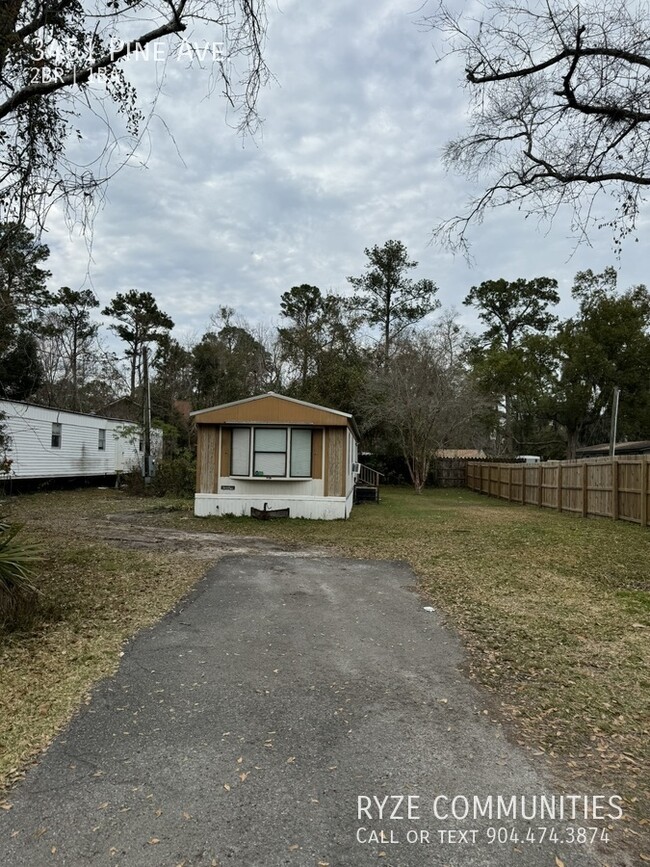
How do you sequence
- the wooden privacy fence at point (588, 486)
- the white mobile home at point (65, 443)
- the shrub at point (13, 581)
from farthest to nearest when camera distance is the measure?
1. the white mobile home at point (65, 443)
2. the wooden privacy fence at point (588, 486)
3. the shrub at point (13, 581)

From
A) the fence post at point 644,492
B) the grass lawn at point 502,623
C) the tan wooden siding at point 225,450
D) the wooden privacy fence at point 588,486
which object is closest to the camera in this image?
the grass lawn at point 502,623

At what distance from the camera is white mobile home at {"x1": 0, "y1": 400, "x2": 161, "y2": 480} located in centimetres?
1592

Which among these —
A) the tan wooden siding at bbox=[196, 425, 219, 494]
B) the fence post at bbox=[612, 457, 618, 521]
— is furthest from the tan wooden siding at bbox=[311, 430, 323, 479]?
the fence post at bbox=[612, 457, 618, 521]

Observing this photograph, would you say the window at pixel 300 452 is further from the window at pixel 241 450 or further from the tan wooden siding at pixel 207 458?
the tan wooden siding at pixel 207 458

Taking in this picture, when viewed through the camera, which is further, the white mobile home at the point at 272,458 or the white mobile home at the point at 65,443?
the white mobile home at the point at 65,443

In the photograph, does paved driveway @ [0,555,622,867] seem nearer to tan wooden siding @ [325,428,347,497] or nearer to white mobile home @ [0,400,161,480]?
tan wooden siding @ [325,428,347,497]

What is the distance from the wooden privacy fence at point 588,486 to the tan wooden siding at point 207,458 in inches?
375

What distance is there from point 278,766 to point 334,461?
1031 centimetres

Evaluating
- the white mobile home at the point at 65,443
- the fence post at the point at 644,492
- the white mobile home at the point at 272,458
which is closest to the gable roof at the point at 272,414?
the white mobile home at the point at 272,458

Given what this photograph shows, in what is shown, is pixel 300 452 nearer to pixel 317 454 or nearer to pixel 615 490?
pixel 317 454

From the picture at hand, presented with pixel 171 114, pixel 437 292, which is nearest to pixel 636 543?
pixel 171 114

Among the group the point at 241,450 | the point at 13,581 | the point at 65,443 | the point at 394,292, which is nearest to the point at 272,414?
the point at 241,450

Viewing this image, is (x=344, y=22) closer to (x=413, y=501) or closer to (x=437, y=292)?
(x=413, y=501)

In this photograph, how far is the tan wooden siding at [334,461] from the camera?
41.2 ft
